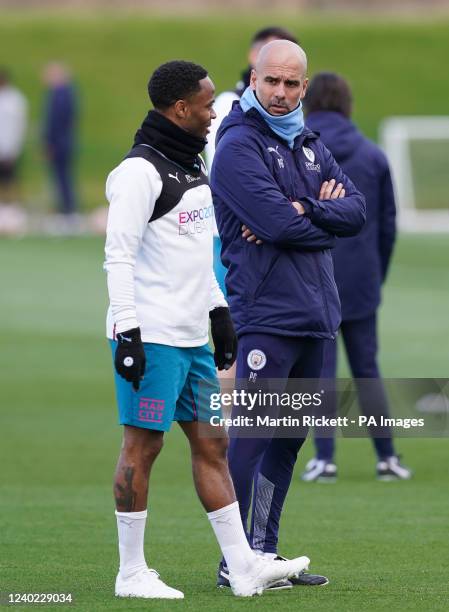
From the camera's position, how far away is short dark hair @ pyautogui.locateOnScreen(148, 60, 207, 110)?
6441 millimetres

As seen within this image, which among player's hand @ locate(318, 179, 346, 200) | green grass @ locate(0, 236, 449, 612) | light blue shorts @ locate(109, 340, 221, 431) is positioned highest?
player's hand @ locate(318, 179, 346, 200)

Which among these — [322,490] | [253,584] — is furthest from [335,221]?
[322,490]

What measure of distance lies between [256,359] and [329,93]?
343 centimetres

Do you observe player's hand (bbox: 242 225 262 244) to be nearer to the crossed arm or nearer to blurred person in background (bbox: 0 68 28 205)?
the crossed arm

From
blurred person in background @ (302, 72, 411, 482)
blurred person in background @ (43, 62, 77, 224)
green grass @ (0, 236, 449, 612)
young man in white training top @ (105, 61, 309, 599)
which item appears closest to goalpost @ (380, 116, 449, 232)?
blurred person in background @ (43, 62, 77, 224)

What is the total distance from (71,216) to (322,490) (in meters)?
20.3

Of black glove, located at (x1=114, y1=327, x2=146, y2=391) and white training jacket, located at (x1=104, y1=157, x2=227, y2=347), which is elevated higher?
white training jacket, located at (x1=104, y1=157, x2=227, y2=347)

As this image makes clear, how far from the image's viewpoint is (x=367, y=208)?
9695 millimetres

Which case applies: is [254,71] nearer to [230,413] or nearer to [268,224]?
[268,224]

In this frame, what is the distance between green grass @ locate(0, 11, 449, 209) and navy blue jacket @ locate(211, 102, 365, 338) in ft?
118

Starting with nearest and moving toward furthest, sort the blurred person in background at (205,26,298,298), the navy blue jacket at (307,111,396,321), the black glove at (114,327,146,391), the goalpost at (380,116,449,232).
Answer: the black glove at (114,327,146,391)
the blurred person in background at (205,26,298,298)
the navy blue jacket at (307,111,396,321)
the goalpost at (380,116,449,232)

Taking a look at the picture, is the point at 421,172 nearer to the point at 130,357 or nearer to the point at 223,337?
the point at 223,337

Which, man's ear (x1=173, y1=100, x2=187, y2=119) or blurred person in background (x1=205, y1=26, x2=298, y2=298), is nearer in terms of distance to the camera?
man's ear (x1=173, y1=100, x2=187, y2=119)

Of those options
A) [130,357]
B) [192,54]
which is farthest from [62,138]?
[130,357]
